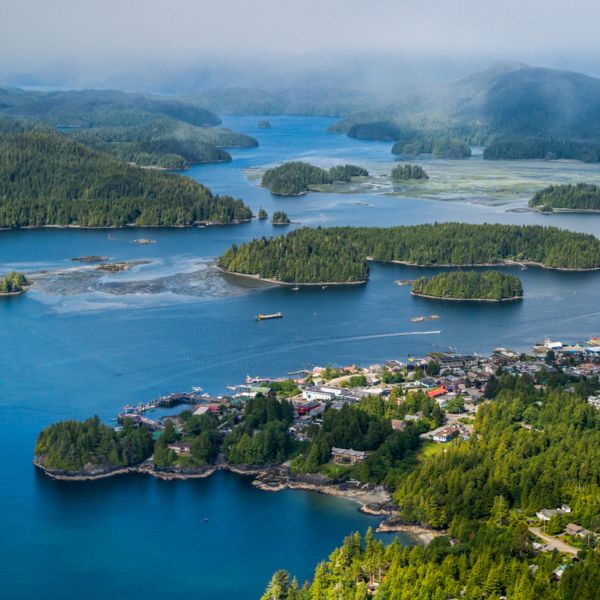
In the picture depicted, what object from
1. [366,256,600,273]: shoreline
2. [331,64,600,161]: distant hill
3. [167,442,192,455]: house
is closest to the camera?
[167,442,192,455]: house

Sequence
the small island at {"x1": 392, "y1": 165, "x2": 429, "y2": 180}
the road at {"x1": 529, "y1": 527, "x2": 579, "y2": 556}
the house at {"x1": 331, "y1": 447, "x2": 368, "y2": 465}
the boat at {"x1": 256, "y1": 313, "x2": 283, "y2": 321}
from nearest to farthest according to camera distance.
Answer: the road at {"x1": 529, "y1": 527, "x2": 579, "y2": 556}
the house at {"x1": 331, "y1": 447, "x2": 368, "y2": 465}
the boat at {"x1": 256, "y1": 313, "x2": 283, "y2": 321}
the small island at {"x1": 392, "y1": 165, "x2": 429, "y2": 180}

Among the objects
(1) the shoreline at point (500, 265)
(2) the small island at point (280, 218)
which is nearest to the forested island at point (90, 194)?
(2) the small island at point (280, 218)

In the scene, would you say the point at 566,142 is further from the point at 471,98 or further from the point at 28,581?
the point at 28,581

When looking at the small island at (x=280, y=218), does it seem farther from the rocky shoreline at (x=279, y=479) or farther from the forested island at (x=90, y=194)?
the rocky shoreline at (x=279, y=479)

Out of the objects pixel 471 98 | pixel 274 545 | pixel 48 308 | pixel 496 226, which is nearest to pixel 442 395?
pixel 274 545

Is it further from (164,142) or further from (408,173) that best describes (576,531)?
(164,142)

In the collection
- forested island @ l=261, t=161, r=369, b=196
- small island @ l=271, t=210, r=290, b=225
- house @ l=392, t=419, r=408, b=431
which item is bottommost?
house @ l=392, t=419, r=408, b=431

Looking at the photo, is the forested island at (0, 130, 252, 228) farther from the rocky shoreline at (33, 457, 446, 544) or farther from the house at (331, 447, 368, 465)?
the house at (331, 447, 368, 465)

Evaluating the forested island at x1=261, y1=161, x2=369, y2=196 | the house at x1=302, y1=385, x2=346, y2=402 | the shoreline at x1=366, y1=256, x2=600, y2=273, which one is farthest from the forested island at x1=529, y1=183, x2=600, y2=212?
the house at x1=302, y1=385, x2=346, y2=402
